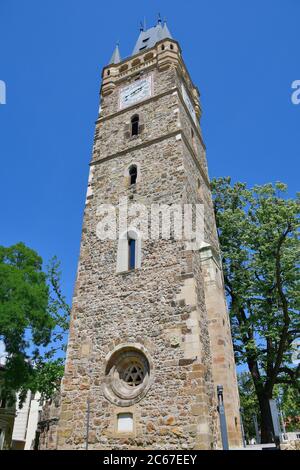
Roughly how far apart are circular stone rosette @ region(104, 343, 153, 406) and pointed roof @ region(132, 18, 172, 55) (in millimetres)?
17450

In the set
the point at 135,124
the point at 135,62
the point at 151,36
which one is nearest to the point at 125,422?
the point at 135,124

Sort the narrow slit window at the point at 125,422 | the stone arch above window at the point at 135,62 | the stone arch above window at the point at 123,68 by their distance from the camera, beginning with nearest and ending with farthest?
the narrow slit window at the point at 125,422, the stone arch above window at the point at 135,62, the stone arch above window at the point at 123,68

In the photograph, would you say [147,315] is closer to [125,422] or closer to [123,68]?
[125,422]

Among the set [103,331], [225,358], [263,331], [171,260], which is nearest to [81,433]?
[103,331]

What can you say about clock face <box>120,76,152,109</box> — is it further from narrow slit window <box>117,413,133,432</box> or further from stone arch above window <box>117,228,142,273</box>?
narrow slit window <box>117,413,133,432</box>

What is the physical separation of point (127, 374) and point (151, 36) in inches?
810

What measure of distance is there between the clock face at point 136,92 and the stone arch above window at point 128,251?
7186 mm

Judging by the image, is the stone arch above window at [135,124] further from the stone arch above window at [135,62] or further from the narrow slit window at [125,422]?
the narrow slit window at [125,422]

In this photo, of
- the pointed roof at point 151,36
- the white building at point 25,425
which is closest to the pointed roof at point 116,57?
the pointed roof at point 151,36

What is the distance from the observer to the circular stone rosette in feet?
32.6

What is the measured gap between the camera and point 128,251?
12594mm

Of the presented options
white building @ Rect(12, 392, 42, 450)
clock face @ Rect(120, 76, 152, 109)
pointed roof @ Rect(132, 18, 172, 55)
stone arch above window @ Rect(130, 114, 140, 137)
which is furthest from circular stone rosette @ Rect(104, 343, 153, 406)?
white building @ Rect(12, 392, 42, 450)

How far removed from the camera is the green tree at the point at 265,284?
1575 cm
